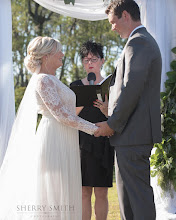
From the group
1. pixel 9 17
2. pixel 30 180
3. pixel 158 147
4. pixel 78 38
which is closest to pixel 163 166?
pixel 158 147

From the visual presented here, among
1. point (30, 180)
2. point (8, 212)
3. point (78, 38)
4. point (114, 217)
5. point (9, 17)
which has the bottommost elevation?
point (114, 217)

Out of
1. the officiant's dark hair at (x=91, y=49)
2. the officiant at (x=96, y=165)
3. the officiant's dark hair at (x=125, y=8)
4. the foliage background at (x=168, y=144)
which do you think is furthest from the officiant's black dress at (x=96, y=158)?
the officiant's dark hair at (x=125, y=8)

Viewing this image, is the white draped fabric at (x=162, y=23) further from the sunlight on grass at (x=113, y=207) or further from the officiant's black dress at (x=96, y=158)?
the sunlight on grass at (x=113, y=207)

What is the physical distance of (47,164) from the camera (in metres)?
3.21

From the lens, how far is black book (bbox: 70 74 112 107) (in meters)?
3.43

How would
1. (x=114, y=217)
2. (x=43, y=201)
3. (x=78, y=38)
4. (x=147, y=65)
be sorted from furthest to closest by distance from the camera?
(x=78, y=38)
(x=114, y=217)
(x=43, y=201)
(x=147, y=65)

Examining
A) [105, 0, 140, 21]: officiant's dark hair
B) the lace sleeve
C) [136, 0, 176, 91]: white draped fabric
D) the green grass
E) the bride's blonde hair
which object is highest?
[136, 0, 176, 91]: white draped fabric

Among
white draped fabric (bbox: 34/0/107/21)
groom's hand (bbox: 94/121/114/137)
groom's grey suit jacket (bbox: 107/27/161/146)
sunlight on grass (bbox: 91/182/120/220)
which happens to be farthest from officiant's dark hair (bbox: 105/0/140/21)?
sunlight on grass (bbox: 91/182/120/220)

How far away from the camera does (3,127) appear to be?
14.3ft

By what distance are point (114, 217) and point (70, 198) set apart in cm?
185

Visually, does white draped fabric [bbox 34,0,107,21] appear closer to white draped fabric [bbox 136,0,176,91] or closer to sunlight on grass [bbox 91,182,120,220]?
white draped fabric [bbox 136,0,176,91]

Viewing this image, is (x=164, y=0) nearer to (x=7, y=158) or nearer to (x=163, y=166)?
(x=163, y=166)

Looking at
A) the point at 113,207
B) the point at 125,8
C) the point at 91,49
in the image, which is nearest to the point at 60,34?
the point at 113,207

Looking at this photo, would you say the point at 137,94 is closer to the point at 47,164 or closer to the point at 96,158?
the point at 47,164
